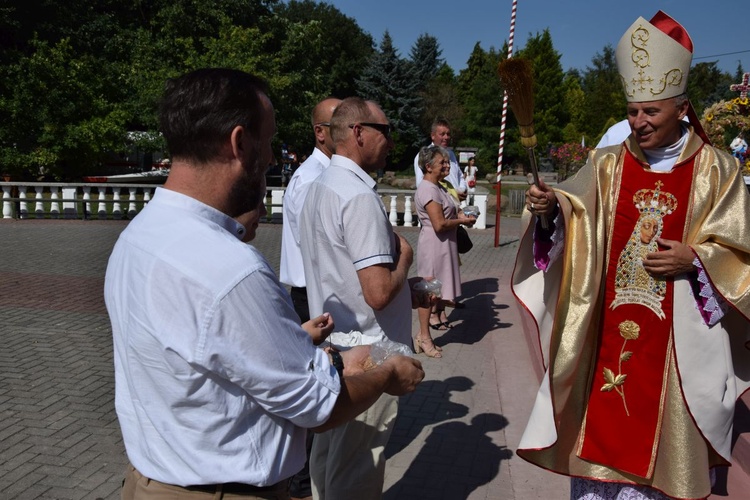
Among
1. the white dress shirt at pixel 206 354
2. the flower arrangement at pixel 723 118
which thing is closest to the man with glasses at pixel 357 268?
the white dress shirt at pixel 206 354

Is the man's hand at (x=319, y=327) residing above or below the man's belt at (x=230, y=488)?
above

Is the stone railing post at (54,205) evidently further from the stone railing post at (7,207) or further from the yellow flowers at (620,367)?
the yellow flowers at (620,367)

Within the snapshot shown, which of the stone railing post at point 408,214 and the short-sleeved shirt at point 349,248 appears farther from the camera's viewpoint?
the stone railing post at point 408,214

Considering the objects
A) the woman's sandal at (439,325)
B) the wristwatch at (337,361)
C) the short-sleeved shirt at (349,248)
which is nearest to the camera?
the wristwatch at (337,361)

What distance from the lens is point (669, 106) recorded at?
3076mm

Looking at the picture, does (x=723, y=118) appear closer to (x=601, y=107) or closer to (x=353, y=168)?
(x=353, y=168)

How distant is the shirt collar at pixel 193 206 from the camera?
161 cm

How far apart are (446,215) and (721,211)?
13.2 feet

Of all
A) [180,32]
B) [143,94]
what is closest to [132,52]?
[180,32]

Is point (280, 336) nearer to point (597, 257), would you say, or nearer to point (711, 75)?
point (597, 257)

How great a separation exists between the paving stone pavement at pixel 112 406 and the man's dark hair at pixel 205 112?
2880 millimetres

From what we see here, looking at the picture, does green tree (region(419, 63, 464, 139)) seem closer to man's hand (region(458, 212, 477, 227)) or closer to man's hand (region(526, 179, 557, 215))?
man's hand (region(458, 212, 477, 227))

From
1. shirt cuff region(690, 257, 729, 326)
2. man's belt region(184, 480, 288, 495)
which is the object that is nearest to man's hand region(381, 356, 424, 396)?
man's belt region(184, 480, 288, 495)

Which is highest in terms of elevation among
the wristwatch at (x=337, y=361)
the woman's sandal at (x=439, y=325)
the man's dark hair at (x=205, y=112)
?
the man's dark hair at (x=205, y=112)
